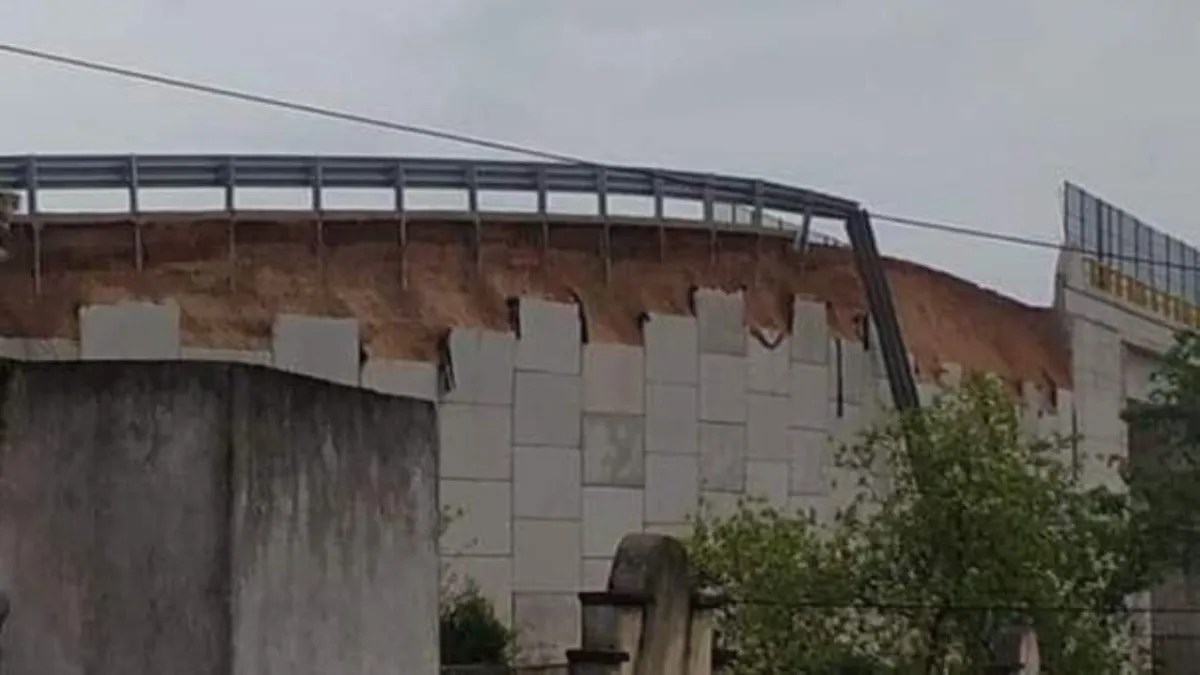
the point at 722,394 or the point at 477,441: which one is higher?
the point at 722,394

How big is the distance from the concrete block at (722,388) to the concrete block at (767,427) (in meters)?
0.21

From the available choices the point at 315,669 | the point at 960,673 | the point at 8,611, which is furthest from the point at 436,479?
the point at 960,673

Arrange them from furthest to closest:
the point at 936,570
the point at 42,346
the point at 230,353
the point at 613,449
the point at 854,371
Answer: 1. the point at 854,371
2. the point at 613,449
3. the point at 230,353
4. the point at 42,346
5. the point at 936,570

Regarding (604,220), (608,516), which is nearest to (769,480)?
(608,516)

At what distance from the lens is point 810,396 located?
31891 millimetres

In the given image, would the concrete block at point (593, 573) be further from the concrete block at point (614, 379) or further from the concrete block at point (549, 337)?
the concrete block at point (549, 337)

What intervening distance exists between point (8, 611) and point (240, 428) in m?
0.82

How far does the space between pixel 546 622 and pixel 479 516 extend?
1.61 m

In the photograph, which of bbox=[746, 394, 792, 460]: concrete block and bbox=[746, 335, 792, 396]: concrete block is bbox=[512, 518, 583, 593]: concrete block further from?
→ bbox=[746, 335, 792, 396]: concrete block

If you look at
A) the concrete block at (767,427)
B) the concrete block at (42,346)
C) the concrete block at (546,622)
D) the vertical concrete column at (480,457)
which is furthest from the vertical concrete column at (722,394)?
the concrete block at (42,346)

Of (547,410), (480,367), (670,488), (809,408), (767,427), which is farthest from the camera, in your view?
(809,408)

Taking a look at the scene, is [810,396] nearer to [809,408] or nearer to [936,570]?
[809,408]

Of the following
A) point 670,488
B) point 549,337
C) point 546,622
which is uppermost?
point 549,337

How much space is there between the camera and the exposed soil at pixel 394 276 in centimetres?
2642
